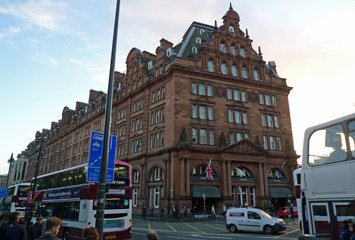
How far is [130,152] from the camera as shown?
48531 mm

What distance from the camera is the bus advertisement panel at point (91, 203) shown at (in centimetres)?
1617

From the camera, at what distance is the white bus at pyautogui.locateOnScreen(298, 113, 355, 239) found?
741cm

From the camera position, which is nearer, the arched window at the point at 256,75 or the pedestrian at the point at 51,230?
the pedestrian at the point at 51,230

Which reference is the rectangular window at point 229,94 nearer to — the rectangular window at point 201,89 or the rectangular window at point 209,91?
the rectangular window at point 209,91

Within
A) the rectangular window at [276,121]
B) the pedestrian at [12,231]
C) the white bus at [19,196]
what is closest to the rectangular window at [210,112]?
the rectangular window at [276,121]

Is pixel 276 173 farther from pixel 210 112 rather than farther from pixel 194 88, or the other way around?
pixel 194 88

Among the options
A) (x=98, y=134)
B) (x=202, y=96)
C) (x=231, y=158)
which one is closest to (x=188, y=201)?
(x=231, y=158)

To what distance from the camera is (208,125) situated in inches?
1651

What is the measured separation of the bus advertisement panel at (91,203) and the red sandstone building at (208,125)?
2019cm

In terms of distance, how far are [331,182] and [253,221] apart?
52.6 feet

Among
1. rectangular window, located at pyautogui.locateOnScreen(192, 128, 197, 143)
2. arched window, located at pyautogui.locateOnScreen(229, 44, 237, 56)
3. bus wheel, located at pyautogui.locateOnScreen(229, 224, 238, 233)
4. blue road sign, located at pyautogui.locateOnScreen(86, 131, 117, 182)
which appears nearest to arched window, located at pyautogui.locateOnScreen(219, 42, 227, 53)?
arched window, located at pyautogui.locateOnScreen(229, 44, 237, 56)

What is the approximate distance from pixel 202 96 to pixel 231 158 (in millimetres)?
9931

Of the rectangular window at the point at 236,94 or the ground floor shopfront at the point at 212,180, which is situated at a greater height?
the rectangular window at the point at 236,94

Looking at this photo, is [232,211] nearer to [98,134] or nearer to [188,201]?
[188,201]
